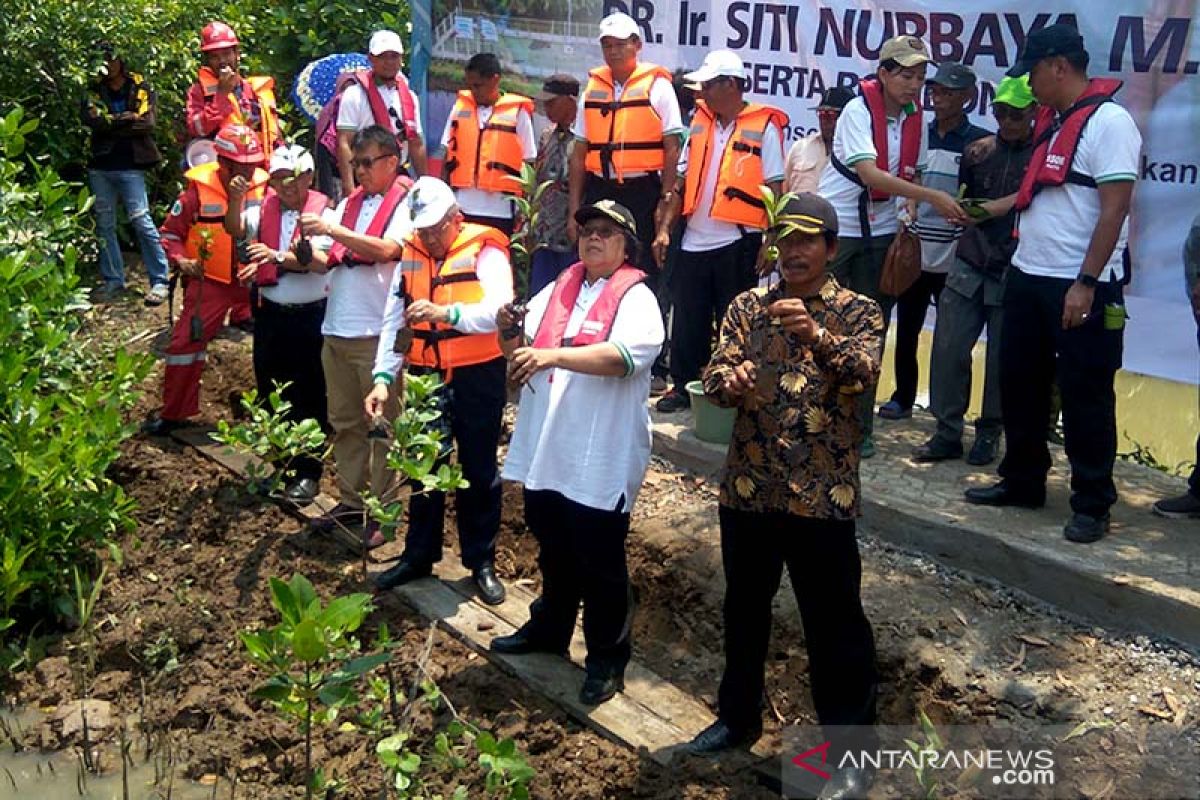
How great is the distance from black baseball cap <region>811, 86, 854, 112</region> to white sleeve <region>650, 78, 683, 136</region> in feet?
2.55

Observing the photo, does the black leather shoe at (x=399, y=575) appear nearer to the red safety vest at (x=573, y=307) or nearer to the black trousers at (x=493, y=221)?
the red safety vest at (x=573, y=307)

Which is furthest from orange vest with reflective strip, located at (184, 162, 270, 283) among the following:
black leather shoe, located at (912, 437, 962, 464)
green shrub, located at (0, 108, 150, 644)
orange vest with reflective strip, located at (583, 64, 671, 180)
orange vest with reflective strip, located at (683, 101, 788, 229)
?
black leather shoe, located at (912, 437, 962, 464)

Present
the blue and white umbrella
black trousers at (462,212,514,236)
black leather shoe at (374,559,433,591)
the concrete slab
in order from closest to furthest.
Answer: the concrete slab
black leather shoe at (374,559,433,591)
black trousers at (462,212,514,236)
the blue and white umbrella

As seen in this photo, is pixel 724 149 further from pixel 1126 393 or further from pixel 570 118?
pixel 1126 393

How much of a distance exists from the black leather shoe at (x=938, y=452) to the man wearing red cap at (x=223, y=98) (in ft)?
15.6

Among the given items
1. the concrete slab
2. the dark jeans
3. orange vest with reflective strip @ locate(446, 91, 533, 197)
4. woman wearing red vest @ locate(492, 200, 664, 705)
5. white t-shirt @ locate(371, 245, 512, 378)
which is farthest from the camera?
orange vest with reflective strip @ locate(446, 91, 533, 197)

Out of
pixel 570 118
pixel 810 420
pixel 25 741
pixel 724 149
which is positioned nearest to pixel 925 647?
pixel 810 420

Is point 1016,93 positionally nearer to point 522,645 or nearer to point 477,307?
point 477,307

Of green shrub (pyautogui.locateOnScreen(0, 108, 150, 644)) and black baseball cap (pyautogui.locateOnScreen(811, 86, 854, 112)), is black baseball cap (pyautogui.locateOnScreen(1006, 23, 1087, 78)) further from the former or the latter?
green shrub (pyautogui.locateOnScreen(0, 108, 150, 644))

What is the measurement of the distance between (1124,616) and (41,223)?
5263mm

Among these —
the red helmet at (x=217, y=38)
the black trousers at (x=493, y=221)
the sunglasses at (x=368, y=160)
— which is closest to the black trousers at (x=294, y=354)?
the sunglasses at (x=368, y=160)

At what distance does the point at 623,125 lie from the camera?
23.6 feet

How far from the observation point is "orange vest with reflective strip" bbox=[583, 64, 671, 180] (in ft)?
23.6

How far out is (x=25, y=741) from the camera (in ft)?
17.8
